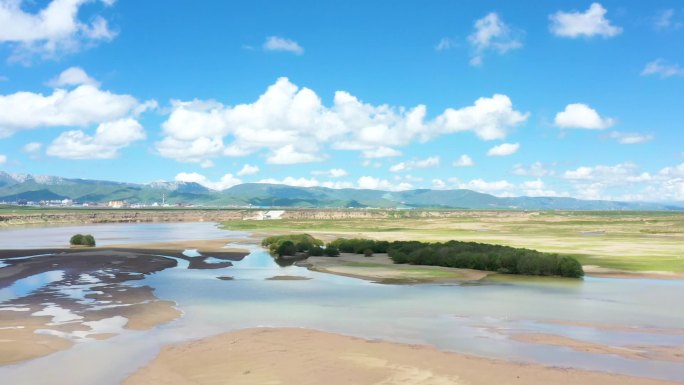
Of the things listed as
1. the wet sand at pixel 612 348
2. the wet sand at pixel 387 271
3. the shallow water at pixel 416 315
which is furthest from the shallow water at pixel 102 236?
the wet sand at pixel 612 348

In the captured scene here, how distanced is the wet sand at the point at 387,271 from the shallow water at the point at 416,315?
2.31 meters

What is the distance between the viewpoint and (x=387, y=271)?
151 feet

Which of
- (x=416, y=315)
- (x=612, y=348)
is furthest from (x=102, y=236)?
(x=612, y=348)

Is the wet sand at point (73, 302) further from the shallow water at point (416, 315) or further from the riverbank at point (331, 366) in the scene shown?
the riverbank at point (331, 366)

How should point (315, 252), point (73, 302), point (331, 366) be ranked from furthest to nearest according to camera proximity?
point (315, 252), point (73, 302), point (331, 366)

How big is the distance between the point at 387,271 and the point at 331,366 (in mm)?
28567

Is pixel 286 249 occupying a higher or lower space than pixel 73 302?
higher

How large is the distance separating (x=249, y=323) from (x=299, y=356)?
22.1 feet

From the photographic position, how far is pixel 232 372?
17188mm

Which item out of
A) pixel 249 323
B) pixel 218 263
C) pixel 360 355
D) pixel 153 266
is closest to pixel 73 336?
pixel 249 323

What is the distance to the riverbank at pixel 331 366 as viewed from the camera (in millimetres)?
16344

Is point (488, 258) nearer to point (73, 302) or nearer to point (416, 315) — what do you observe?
point (416, 315)

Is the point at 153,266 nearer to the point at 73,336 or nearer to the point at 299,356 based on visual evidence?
the point at 73,336

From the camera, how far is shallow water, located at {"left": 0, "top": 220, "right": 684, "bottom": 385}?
61.1ft
